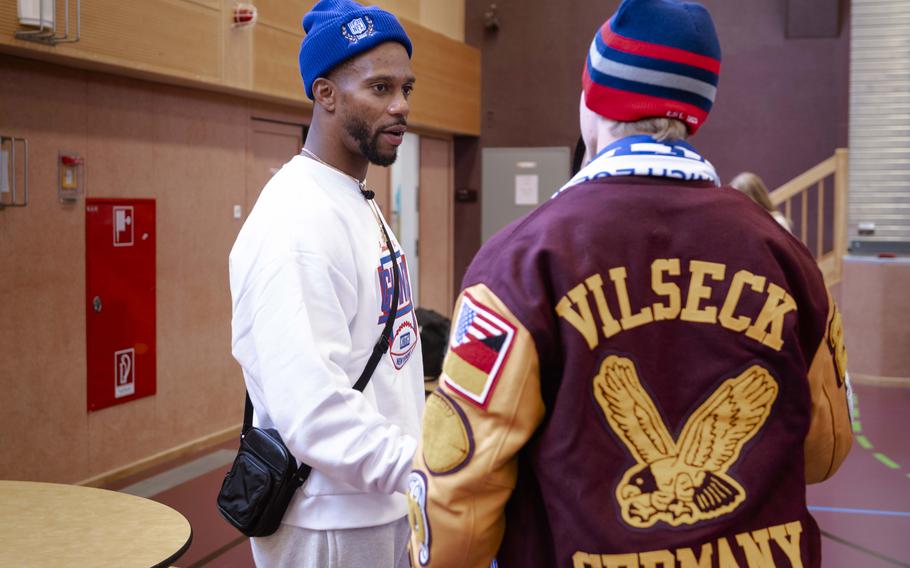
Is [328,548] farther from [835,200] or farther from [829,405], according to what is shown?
[835,200]

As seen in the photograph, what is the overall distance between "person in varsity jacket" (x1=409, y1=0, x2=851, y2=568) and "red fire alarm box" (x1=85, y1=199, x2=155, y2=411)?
414 cm

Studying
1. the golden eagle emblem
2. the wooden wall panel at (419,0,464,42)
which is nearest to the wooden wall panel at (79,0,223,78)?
the wooden wall panel at (419,0,464,42)

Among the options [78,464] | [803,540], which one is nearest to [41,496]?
[803,540]

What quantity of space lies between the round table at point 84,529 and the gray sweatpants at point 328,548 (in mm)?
152

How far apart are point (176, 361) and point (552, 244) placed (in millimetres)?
4791

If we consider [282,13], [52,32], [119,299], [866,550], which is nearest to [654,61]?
[866,550]

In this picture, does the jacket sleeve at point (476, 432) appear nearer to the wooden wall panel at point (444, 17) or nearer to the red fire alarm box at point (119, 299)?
the red fire alarm box at point (119, 299)

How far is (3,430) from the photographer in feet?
14.3

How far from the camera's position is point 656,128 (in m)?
1.22

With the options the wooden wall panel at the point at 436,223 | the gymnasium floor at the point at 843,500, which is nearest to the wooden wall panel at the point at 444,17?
the wooden wall panel at the point at 436,223

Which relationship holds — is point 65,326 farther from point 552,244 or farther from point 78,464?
point 552,244

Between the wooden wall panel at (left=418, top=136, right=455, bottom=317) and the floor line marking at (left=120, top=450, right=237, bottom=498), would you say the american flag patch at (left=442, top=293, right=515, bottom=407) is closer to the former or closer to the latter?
the floor line marking at (left=120, top=450, right=237, bottom=498)

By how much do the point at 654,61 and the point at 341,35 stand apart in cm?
73

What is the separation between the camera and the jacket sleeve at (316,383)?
4.72ft
